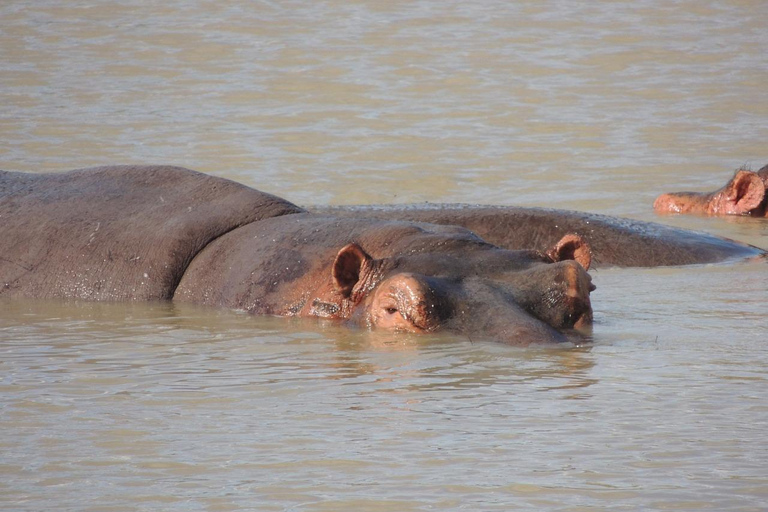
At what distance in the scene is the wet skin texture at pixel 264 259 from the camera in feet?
17.6

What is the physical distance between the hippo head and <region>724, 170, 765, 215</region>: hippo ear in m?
5.65

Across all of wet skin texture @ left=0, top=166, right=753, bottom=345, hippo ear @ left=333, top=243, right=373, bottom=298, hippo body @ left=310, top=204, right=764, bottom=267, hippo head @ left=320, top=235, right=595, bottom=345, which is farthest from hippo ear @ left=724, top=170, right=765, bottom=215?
hippo ear @ left=333, top=243, right=373, bottom=298

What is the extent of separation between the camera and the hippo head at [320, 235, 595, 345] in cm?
525

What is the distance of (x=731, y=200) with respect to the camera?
36.2 ft

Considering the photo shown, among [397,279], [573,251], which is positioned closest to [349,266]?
[397,279]

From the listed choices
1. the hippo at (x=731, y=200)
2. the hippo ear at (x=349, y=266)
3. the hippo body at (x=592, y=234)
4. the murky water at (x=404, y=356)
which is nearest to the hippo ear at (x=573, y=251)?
the murky water at (x=404, y=356)

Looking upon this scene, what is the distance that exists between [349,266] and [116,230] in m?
1.55

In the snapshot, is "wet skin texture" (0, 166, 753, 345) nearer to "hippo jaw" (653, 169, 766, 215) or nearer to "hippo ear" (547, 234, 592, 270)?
"hippo ear" (547, 234, 592, 270)

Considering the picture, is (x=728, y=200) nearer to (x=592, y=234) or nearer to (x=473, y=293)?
(x=592, y=234)

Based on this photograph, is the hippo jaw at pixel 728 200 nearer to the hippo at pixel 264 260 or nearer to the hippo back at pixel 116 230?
the hippo at pixel 264 260

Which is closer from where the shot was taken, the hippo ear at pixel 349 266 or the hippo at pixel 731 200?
the hippo ear at pixel 349 266

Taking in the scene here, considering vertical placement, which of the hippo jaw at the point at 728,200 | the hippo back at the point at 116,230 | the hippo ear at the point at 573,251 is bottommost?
the hippo jaw at the point at 728,200

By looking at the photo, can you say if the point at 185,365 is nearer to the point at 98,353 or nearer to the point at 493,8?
the point at 98,353

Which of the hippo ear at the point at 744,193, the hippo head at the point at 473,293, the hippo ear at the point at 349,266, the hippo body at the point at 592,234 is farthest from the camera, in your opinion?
the hippo ear at the point at 744,193
